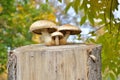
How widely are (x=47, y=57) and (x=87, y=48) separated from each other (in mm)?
184

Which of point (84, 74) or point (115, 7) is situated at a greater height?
point (115, 7)

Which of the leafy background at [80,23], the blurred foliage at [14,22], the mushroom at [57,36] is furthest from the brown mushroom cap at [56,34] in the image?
the blurred foliage at [14,22]

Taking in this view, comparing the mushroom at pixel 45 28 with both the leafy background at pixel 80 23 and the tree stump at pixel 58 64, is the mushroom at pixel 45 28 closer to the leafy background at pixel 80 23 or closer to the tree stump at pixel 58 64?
the tree stump at pixel 58 64

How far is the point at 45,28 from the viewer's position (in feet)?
5.98

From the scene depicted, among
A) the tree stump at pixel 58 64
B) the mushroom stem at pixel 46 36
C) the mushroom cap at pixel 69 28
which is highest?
the mushroom cap at pixel 69 28

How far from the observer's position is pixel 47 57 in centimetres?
163

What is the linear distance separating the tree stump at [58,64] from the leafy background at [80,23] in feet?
1.51

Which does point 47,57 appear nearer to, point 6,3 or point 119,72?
point 119,72

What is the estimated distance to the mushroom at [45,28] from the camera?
70.9 inches

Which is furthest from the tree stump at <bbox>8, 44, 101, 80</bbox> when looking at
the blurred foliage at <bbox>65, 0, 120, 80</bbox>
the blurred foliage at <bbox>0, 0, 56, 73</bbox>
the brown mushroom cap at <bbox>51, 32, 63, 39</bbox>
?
the blurred foliage at <bbox>0, 0, 56, 73</bbox>

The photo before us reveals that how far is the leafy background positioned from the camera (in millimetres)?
2115

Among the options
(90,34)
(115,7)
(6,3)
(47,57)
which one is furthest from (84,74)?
(6,3)

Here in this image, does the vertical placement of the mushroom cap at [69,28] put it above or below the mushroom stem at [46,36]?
above

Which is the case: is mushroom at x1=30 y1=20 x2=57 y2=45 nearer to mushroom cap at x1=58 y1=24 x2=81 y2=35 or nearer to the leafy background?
mushroom cap at x1=58 y1=24 x2=81 y2=35
